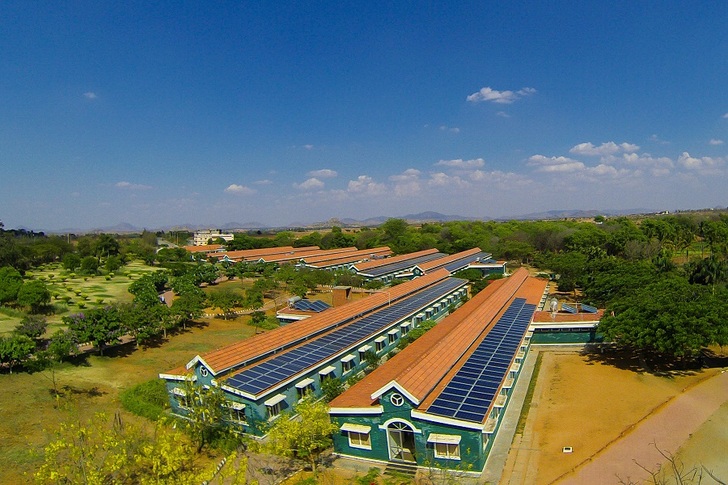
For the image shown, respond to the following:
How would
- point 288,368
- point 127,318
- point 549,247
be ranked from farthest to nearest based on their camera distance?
point 549,247 → point 127,318 → point 288,368

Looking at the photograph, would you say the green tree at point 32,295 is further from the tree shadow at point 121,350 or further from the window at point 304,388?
the window at point 304,388

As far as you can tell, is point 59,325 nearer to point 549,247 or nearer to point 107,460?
point 107,460

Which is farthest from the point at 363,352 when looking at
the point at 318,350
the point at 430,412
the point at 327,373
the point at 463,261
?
the point at 463,261

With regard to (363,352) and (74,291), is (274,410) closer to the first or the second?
(363,352)

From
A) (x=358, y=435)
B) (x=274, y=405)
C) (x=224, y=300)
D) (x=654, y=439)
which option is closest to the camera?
(x=358, y=435)

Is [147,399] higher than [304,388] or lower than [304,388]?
lower

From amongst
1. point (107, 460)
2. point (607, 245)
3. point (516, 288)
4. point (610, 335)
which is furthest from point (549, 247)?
point (107, 460)
